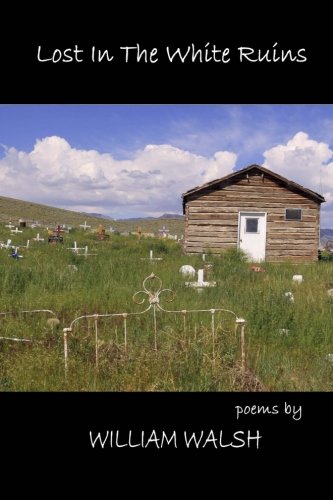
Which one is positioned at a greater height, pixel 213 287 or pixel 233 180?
pixel 233 180

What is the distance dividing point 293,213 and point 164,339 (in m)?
14.9

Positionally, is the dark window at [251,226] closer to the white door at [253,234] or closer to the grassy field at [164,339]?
the white door at [253,234]

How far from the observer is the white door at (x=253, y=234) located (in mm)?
18969

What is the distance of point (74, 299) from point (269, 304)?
3941 mm

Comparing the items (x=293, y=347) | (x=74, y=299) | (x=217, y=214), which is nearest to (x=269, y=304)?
(x=293, y=347)

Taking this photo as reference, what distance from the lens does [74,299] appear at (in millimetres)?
8078

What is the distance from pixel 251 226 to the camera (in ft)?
62.7

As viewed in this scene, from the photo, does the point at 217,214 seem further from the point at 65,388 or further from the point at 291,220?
the point at 65,388

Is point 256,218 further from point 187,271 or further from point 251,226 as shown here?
point 187,271

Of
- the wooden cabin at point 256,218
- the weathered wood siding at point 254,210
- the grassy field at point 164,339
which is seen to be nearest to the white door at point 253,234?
the wooden cabin at point 256,218

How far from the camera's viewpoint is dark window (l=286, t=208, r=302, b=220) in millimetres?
19047

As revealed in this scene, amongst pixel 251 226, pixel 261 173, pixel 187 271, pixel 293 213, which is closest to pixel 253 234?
pixel 251 226

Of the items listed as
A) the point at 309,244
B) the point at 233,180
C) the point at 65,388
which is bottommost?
the point at 65,388

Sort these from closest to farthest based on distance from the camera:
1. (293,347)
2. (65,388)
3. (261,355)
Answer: (65,388) < (261,355) < (293,347)
